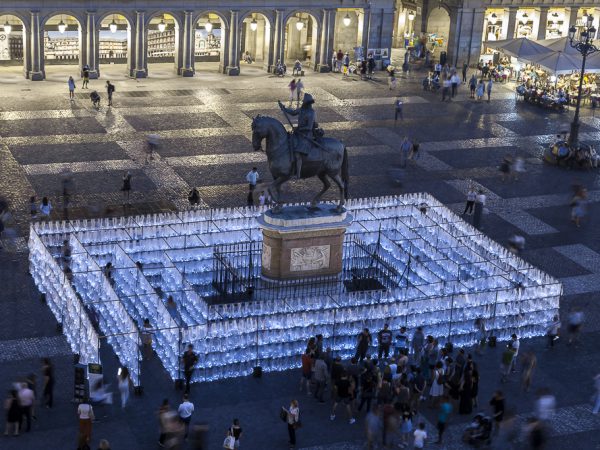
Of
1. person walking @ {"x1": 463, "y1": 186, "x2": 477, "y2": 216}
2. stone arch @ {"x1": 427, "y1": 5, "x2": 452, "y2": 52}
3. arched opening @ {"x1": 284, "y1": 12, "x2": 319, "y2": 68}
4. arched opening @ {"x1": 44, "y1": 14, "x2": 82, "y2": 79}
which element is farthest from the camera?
stone arch @ {"x1": 427, "y1": 5, "x2": 452, "y2": 52}

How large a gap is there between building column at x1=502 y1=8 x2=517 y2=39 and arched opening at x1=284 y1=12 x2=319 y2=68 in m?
Result: 12.5

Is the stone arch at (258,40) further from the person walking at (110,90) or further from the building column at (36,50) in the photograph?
the person walking at (110,90)

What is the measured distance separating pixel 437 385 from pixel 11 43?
43.6 metres

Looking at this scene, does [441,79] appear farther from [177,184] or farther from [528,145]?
[177,184]

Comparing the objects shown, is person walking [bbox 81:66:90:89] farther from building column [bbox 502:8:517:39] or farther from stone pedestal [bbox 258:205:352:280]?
building column [bbox 502:8:517:39]

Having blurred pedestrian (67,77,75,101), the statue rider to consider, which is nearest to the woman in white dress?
the statue rider

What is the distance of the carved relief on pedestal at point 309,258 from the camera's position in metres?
34.0

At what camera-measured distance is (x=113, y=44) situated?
66.8m

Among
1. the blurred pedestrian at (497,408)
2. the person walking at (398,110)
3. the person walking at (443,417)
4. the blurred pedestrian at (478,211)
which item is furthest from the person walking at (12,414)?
the person walking at (398,110)

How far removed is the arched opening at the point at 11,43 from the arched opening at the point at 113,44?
14.2 ft

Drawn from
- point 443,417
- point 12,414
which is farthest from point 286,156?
point 12,414

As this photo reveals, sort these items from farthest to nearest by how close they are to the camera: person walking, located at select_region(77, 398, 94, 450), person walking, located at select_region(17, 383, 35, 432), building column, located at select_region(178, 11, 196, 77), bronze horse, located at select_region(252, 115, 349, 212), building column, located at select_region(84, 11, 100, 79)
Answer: building column, located at select_region(178, 11, 196, 77) < building column, located at select_region(84, 11, 100, 79) < bronze horse, located at select_region(252, 115, 349, 212) < person walking, located at select_region(17, 383, 35, 432) < person walking, located at select_region(77, 398, 94, 450)

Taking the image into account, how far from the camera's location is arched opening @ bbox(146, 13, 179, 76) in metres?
67.2

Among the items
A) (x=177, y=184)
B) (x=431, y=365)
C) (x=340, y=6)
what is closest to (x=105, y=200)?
(x=177, y=184)
